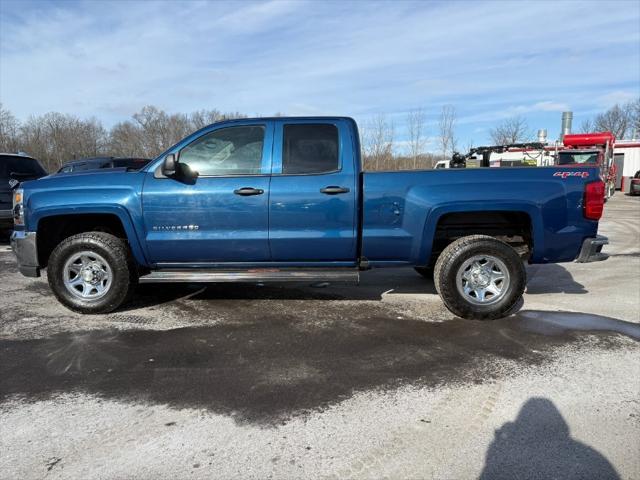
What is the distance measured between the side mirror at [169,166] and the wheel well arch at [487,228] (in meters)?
2.75

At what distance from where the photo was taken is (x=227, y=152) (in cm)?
482

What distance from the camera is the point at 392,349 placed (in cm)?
401

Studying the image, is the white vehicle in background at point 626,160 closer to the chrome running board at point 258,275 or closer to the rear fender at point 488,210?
the rear fender at point 488,210

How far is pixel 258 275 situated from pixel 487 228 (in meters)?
2.57

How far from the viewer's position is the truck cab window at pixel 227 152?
15.6 ft

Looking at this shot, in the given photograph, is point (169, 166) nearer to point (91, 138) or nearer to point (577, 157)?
point (577, 157)

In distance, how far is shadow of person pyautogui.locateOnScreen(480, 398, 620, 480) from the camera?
7.84 ft

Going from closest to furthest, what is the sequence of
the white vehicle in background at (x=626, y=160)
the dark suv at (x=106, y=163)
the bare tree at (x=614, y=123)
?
the dark suv at (x=106, y=163)
the white vehicle in background at (x=626, y=160)
the bare tree at (x=614, y=123)

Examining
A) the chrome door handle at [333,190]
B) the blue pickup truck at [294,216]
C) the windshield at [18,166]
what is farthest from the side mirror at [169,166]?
the windshield at [18,166]

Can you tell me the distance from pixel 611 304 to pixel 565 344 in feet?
5.55

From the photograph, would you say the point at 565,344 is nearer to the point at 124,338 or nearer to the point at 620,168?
the point at 124,338

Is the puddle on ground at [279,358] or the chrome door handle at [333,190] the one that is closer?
the puddle on ground at [279,358]

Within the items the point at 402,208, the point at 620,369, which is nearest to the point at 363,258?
the point at 402,208

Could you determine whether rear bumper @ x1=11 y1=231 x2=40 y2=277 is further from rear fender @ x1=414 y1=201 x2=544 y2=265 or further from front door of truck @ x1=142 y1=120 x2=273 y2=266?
rear fender @ x1=414 y1=201 x2=544 y2=265
